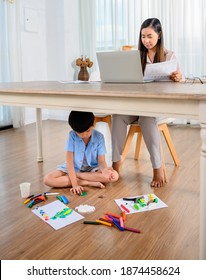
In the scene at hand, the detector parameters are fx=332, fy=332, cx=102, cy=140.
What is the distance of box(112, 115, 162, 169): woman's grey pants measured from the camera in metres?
2.00

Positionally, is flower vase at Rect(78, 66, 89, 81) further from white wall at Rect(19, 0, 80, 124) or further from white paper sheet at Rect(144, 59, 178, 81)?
white paper sheet at Rect(144, 59, 178, 81)

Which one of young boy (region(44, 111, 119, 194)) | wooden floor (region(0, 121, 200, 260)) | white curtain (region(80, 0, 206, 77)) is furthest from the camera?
white curtain (region(80, 0, 206, 77))

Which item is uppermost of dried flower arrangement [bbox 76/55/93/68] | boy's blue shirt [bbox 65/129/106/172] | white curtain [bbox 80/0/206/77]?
white curtain [bbox 80/0/206/77]

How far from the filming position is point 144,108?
1.09 m

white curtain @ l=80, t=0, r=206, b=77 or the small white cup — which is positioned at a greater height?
white curtain @ l=80, t=0, r=206, b=77

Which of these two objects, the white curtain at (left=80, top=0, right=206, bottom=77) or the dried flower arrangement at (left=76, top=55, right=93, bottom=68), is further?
the dried flower arrangement at (left=76, top=55, right=93, bottom=68)

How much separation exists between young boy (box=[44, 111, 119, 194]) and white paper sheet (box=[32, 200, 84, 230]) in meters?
0.20

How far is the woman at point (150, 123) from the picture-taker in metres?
2.00

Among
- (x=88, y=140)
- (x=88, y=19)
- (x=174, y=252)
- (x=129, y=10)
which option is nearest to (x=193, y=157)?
(x=88, y=140)

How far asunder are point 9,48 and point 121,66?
2.66 meters

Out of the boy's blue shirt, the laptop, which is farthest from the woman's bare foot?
the laptop

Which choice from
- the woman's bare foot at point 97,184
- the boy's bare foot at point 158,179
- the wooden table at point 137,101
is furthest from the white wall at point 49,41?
the wooden table at point 137,101

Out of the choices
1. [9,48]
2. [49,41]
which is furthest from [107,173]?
[49,41]

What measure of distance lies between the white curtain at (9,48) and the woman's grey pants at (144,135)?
7.24 ft
